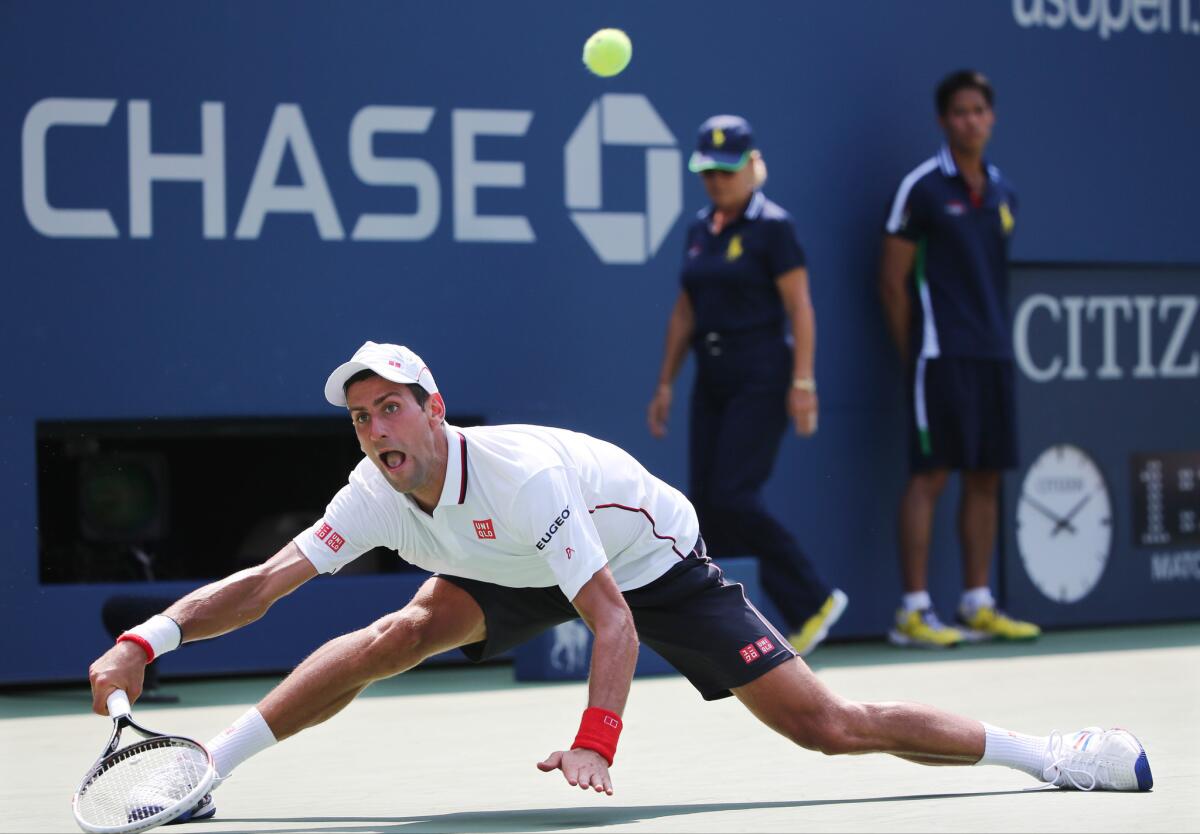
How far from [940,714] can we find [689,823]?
0.79m

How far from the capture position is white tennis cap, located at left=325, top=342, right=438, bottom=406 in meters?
4.39

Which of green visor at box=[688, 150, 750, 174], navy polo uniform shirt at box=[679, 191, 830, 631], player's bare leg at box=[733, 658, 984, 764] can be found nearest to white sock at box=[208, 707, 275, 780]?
player's bare leg at box=[733, 658, 984, 764]

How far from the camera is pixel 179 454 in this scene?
30.1 feet

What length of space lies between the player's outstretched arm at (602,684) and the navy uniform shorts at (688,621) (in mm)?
452

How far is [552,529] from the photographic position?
4.37 m

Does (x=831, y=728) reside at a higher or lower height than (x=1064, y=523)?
higher

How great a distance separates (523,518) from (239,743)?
86cm

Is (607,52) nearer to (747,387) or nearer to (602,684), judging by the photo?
(747,387)

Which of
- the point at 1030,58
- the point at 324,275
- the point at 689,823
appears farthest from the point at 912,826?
the point at 1030,58

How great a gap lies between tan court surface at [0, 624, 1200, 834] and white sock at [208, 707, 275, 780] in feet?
0.38

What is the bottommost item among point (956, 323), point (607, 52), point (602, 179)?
point (956, 323)

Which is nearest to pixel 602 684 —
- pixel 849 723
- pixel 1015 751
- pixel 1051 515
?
pixel 849 723

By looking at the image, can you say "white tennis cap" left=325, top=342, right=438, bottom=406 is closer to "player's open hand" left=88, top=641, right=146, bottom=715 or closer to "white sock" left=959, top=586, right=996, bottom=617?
"player's open hand" left=88, top=641, right=146, bottom=715

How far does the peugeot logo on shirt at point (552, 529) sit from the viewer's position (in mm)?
4367
